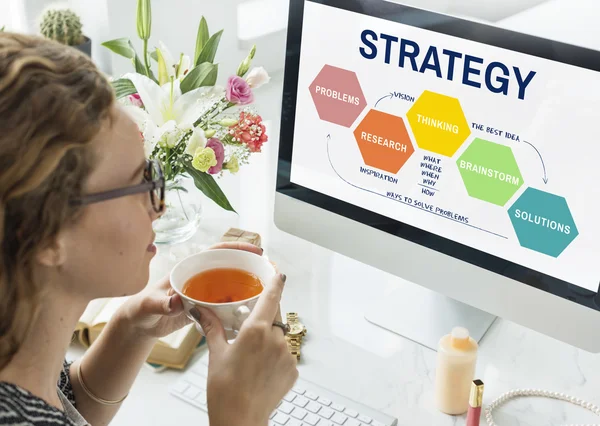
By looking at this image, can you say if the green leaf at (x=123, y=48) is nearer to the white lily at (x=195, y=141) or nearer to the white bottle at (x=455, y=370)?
the white lily at (x=195, y=141)

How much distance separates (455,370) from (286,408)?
248 millimetres

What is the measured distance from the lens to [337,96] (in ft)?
3.84

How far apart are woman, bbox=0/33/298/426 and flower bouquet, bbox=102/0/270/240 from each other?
355 millimetres

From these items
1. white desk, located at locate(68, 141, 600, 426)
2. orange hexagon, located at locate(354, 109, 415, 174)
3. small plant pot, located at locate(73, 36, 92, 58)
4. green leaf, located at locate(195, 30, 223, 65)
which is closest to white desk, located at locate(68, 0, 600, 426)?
white desk, located at locate(68, 141, 600, 426)

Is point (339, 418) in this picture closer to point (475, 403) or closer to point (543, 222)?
point (475, 403)

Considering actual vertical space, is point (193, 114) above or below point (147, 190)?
below

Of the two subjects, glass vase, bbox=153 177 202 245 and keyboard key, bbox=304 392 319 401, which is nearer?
keyboard key, bbox=304 392 319 401

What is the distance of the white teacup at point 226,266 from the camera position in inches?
35.7

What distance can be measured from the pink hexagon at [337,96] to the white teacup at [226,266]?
0.30 metres

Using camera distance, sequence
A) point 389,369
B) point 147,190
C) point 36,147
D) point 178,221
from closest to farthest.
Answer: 1. point 36,147
2. point 147,190
3. point 389,369
4. point 178,221

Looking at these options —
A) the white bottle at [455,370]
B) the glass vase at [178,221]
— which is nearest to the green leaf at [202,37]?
the glass vase at [178,221]

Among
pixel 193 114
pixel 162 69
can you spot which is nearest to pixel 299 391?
pixel 193 114

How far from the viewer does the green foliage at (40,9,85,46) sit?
6.44 ft

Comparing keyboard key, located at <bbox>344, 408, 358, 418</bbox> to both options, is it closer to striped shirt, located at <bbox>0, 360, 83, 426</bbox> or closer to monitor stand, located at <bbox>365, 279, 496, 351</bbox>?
monitor stand, located at <bbox>365, 279, 496, 351</bbox>
